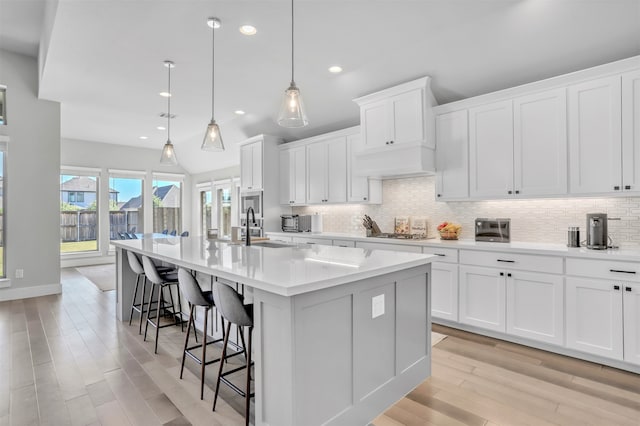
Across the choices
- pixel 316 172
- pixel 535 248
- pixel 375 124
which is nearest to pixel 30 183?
pixel 316 172

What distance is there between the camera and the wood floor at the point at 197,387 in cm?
209

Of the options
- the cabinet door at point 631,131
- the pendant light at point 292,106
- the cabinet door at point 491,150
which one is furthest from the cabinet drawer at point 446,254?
the pendant light at point 292,106

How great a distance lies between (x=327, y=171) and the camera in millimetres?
5324

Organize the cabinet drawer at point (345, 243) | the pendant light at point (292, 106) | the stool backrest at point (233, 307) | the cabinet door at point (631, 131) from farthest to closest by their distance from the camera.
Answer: the cabinet drawer at point (345, 243) → the cabinet door at point (631, 131) → the pendant light at point (292, 106) → the stool backrest at point (233, 307)

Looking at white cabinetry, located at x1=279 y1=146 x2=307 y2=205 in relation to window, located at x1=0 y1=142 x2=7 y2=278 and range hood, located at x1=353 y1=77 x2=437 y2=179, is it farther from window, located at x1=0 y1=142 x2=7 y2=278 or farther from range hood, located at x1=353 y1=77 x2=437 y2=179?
window, located at x1=0 y1=142 x2=7 y2=278

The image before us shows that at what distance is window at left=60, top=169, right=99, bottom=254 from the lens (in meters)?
7.72

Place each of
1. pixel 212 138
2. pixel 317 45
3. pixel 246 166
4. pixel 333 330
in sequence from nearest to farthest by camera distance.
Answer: pixel 333 330 → pixel 212 138 → pixel 317 45 → pixel 246 166

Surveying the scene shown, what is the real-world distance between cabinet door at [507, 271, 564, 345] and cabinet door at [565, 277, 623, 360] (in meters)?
0.07

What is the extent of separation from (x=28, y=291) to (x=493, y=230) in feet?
21.4

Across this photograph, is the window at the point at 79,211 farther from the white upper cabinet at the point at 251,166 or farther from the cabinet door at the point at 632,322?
the cabinet door at the point at 632,322

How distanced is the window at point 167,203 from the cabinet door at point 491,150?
8.04 m

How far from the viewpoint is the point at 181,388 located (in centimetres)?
242

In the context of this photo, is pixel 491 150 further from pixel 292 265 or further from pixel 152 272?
pixel 152 272

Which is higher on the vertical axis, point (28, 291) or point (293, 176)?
point (293, 176)
